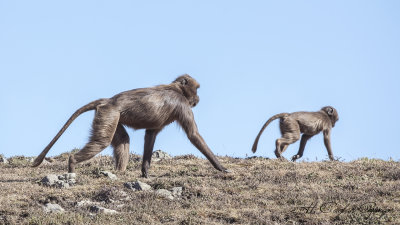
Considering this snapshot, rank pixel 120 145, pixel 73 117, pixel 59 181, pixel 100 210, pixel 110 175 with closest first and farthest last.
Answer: pixel 100 210, pixel 59 181, pixel 110 175, pixel 73 117, pixel 120 145

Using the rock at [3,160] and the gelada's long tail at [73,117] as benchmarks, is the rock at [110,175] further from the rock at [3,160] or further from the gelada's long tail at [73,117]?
the rock at [3,160]

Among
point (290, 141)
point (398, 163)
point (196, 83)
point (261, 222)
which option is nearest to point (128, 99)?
point (196, 83)

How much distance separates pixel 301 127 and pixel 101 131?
31.6 feet

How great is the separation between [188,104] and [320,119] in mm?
8889

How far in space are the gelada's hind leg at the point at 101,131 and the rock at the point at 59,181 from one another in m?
0.66

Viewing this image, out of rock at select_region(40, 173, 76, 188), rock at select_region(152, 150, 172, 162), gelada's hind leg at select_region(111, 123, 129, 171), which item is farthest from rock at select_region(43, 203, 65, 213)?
rock at select_region(152, 150, 172, 162)

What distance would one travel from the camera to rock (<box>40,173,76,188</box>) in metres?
11.8

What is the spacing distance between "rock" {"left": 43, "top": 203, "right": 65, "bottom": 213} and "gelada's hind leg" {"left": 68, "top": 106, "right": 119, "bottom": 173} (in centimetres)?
251

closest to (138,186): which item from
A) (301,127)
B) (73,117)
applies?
(73,117)

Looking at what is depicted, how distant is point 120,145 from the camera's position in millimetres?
13477

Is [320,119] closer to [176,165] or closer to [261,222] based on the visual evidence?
[176,165]

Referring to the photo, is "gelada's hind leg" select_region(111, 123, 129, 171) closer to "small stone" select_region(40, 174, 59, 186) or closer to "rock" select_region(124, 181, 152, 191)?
"small stone" select_region(40, 174, 59, 186)

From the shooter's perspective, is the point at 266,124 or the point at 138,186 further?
the point at 266,124

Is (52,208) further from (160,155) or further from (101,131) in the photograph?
(160,155)
